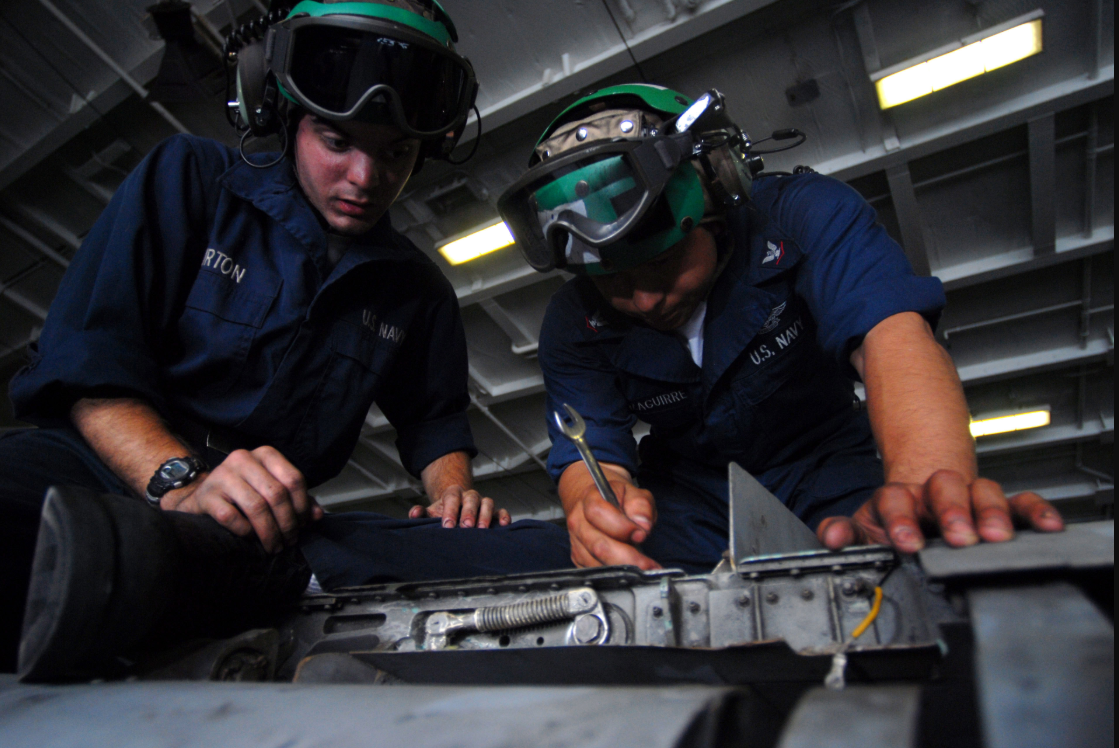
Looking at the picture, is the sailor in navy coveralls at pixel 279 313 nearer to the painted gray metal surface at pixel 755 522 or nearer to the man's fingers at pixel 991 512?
the painted gray metal surface at pixel 755 522

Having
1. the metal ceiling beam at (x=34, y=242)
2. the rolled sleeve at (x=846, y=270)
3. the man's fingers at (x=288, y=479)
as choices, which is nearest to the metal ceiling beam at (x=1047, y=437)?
the rolled sleeve at (x=846, y=270)

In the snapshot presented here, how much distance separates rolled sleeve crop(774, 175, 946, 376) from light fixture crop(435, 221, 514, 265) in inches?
113

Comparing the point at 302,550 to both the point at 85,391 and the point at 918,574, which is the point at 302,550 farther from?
the point at 918,574

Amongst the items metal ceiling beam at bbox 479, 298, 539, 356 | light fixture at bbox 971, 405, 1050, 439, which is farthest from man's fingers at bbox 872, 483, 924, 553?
light fixture at bbox 971, 405, 1050, 439

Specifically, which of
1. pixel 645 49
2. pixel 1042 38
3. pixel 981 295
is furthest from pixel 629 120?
pixel 981 295

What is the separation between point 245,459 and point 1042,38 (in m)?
4.06

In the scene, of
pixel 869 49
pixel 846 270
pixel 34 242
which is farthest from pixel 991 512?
pixel 34 242

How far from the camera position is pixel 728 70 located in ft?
11.0

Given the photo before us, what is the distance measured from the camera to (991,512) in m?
0.62

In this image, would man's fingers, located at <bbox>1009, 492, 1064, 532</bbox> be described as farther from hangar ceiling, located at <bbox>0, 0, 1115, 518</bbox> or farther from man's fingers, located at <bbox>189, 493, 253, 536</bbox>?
hangar ceiling, located at <bbox>0, 0, 1115, 518</bbox>

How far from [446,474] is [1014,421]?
5.81 m

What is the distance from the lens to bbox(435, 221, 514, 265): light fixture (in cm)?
423

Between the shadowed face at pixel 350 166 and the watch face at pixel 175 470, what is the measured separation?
31.2 inches

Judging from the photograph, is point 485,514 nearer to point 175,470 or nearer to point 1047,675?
point 175,470
